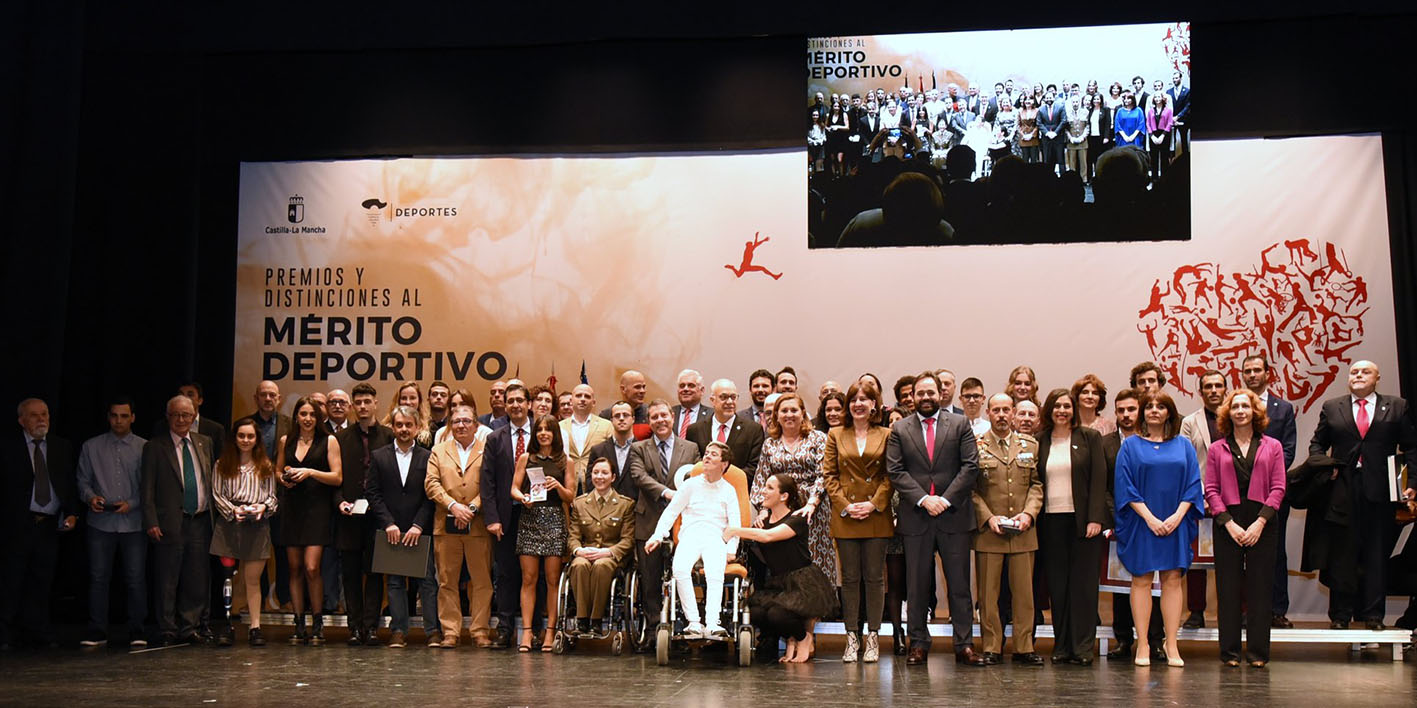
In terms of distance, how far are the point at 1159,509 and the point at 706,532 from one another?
7.44 ft

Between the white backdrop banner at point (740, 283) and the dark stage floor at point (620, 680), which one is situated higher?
the white backdrop banner at point (740, 283)

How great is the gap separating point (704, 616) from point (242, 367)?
4.60m

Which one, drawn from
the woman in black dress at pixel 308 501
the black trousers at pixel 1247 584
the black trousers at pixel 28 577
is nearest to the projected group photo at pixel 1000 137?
the black trousers at pixel 1247 584

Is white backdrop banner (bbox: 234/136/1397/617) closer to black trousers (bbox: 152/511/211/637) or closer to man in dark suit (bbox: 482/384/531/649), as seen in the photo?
man in dark suit (bbox: 482/384/531/649)

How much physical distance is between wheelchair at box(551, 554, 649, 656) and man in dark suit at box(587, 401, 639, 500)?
1.25ft

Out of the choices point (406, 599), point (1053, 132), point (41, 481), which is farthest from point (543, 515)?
point (1053, 132)

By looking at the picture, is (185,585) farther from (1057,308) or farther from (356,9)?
(1057,308)

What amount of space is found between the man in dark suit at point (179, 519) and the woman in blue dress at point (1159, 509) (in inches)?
202

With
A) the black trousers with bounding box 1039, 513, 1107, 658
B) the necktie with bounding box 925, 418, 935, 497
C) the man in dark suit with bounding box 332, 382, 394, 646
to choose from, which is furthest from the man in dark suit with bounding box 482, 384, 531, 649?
the black trousers with bounding box 1039, 513, 1107, 658

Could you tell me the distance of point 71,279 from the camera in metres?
9.30

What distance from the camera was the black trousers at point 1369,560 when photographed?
719 cm

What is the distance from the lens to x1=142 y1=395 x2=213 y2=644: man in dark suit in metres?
7.54

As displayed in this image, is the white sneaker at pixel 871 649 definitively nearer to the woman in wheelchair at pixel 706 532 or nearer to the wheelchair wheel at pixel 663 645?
the woman in wheelchair at pixel 706 532

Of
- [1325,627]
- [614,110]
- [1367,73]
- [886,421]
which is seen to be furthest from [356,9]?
[1325,627]
